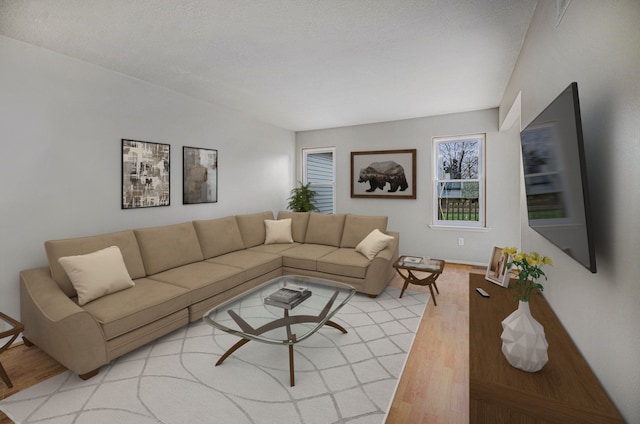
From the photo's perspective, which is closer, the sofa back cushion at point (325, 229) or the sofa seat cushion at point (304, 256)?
the sofa seat cushion at point (304, 256)

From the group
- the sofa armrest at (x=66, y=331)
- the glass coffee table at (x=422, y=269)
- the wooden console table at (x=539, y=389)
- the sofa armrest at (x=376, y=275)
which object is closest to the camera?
the wooden console table at (x=539, y=389)

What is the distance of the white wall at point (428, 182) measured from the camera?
4738 mm

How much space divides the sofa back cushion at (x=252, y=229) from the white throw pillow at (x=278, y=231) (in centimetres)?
8

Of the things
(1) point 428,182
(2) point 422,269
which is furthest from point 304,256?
(1) point 428,182

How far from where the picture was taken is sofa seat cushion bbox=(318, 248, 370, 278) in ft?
11.8

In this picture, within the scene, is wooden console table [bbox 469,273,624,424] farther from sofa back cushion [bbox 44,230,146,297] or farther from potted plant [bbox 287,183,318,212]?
potted plant [bbox 287,183,318,212]

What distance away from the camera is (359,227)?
4391 mm

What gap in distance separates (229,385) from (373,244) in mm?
2323

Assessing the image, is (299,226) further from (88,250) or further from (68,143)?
(68,143)

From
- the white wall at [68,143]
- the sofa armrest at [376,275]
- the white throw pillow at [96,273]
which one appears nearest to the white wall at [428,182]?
the sofa armrest at [376,275]

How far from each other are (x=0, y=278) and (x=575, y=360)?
398 cm

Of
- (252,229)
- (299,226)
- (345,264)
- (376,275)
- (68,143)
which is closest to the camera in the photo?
(68,143)

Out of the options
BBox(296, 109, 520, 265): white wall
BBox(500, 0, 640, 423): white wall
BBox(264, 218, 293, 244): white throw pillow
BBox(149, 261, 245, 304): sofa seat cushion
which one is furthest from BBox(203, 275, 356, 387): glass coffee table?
BBox(296, 109, 520, 265): white wall

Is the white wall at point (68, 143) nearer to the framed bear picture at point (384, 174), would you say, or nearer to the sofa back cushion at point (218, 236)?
the sofa back cushion at point (218, 236)
